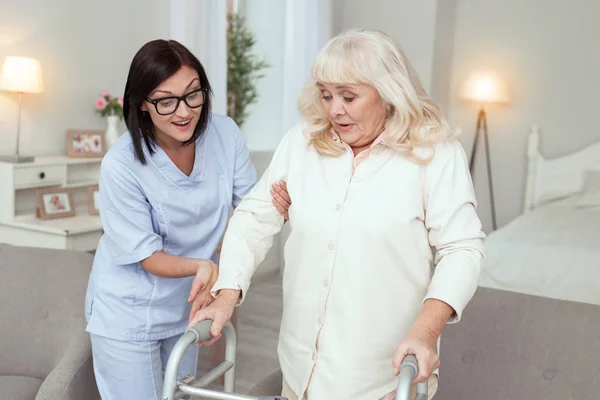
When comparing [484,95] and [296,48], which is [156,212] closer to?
[296,48]

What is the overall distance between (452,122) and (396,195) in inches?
174

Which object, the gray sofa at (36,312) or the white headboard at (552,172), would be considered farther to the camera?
the white headboard at (552,172)

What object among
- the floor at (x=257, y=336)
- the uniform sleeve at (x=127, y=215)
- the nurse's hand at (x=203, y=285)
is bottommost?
the floor at (x=257, y=336)

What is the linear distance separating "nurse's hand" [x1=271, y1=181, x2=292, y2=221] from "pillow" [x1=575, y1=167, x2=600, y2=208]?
150 inches

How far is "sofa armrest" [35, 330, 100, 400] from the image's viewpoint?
1735 millimetres

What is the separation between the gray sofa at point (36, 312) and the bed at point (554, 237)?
1.86 m

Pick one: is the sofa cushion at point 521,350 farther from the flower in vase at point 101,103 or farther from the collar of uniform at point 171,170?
the flower in vase at point 101,103

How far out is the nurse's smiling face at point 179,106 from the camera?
5.49 feet

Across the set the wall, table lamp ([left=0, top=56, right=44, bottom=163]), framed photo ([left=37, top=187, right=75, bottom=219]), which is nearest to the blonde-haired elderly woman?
framed photo ([left=37, top=187, right=75, bottom=219])

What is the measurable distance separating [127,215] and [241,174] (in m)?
0.34

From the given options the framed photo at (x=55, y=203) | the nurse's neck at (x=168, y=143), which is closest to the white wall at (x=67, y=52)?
the framed photo at (x=55, y=203)

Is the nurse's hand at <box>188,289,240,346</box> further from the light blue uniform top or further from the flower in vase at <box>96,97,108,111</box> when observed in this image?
the flower in vase at <box>96,97,108,111</box>

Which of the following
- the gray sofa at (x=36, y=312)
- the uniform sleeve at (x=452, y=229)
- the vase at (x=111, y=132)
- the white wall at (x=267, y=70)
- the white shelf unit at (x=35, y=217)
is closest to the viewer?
the uniform sleeve at (x=452, y=229)

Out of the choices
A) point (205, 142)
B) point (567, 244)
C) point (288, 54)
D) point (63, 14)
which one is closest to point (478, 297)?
point (205, 142)
